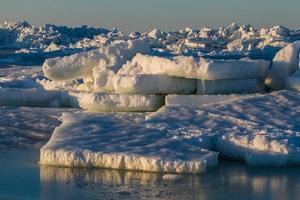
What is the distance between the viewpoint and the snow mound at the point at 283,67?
465 inches

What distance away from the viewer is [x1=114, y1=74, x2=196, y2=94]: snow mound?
11.4m

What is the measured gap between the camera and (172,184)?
7.65m

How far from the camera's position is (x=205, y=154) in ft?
27.7

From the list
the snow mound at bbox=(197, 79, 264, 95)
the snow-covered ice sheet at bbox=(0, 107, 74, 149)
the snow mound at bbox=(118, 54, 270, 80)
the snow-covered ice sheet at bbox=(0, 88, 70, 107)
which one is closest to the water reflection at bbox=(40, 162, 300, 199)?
the snow-covered ice sheet at bbox=(0, 107, 74, 149)

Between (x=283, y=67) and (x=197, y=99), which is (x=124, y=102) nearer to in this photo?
(x=197, y=99)

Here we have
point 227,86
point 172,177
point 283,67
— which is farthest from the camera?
point 283,67

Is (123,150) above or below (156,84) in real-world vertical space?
below

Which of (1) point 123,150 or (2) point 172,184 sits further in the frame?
(1) point 123,150

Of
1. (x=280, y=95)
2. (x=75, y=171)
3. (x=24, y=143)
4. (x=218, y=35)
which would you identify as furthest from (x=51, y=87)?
(x=218, y=35)

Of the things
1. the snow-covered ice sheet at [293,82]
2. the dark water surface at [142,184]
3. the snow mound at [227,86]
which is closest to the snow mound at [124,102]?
the snow mound at [227,86]

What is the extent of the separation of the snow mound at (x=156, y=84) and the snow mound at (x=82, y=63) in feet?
5.87

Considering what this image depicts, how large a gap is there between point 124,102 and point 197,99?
4.01 feet

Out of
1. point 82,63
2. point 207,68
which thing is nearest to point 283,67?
point 207,68

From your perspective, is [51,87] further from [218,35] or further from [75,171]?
[218,35]
